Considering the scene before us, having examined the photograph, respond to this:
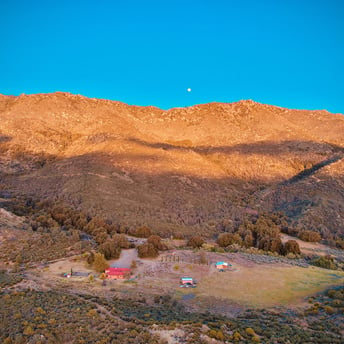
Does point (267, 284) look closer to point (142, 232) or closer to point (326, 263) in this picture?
point (326, 263)

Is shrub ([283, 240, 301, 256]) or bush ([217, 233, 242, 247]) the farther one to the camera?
bush ([217, 233, 242, 247])

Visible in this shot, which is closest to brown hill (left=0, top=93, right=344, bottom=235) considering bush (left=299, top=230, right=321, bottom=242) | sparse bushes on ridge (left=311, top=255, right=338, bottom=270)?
bush (left=299, top=230, right=321, bottom=242)

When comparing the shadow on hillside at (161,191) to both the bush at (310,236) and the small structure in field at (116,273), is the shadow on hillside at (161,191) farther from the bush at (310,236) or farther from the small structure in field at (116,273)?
the small structure in field at (116,273)

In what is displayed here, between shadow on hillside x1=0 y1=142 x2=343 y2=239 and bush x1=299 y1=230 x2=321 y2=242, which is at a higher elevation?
shadow on hillside x1=0 y1=142 x2=343 y2=239

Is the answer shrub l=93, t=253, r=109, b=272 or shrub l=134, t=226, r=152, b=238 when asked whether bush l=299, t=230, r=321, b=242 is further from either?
shrub l=93, t=253, r=109, b=272

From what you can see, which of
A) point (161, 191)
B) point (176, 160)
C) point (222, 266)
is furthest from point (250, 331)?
point (176, 160)

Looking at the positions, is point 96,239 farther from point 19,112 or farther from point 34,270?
point 19,112

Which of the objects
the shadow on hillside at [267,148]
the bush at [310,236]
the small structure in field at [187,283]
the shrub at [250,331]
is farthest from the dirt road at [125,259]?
the shadow on hillside at [267,148]
